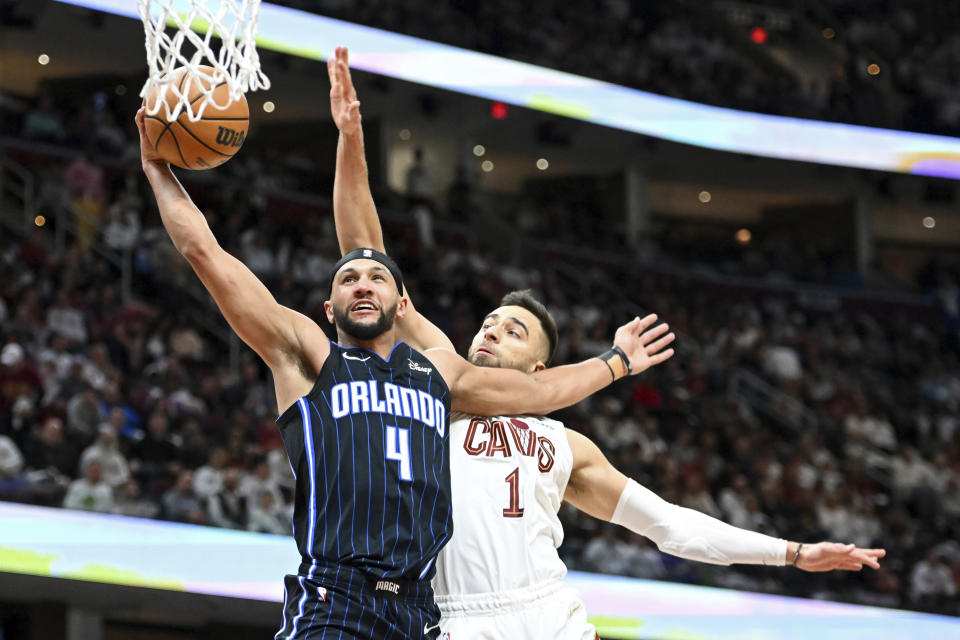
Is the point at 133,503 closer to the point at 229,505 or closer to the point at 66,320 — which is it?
the point at 229,505

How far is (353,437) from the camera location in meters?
3.90

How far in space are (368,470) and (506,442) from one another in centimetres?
82

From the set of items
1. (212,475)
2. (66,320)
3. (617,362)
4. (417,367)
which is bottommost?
(417,367)

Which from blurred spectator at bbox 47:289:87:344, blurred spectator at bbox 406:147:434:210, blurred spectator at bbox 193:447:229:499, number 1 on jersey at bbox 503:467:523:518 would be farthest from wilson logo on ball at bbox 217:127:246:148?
blurred spectator at bbox 406:147:434:210

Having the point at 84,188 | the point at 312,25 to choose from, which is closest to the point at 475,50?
the point at 312,25

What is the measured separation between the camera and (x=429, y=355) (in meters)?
4.38

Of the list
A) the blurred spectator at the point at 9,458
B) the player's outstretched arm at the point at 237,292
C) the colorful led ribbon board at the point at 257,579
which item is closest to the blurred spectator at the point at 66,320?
the blurred spectator at the point at 9,458

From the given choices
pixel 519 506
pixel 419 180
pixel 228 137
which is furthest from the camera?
pixel 419 180

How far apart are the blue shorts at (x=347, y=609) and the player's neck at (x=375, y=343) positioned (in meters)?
0.75

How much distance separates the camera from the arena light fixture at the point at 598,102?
1463cm

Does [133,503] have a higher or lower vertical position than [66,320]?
lower

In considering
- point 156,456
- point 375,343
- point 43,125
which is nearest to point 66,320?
point 156,456

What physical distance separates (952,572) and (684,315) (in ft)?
19.0

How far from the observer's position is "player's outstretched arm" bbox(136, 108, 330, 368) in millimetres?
3945
